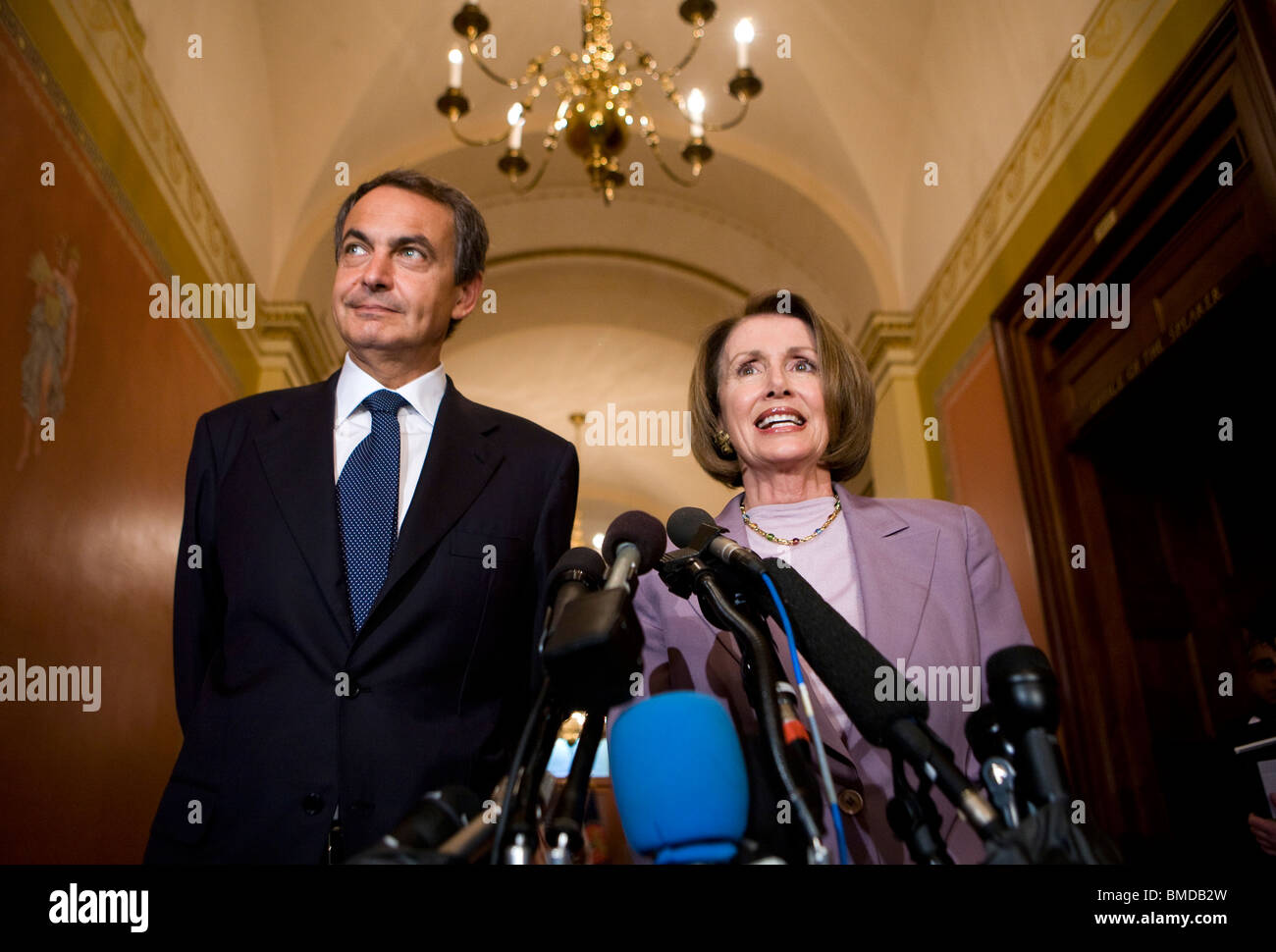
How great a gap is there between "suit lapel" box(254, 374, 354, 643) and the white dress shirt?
0.03 m

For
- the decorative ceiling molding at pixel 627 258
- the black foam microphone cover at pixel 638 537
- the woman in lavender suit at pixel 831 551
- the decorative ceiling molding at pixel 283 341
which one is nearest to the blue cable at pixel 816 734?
the black foam microphone cover at pixel 638 537

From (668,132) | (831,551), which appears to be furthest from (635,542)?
(668,132)

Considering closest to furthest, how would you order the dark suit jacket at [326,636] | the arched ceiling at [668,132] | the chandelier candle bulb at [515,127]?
the dark suit jacket at [326,636]
the chandelier candle bulb at [515,127]
the arched ceiling at [668,132]

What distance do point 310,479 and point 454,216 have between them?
561mm

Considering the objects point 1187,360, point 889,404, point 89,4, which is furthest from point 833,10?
point 89,4

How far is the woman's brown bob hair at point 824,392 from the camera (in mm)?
1776

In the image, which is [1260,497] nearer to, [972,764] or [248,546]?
[972,764]

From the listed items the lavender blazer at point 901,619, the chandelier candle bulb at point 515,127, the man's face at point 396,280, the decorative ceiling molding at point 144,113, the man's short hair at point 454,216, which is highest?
the chandelier candle bulb at point 515,127

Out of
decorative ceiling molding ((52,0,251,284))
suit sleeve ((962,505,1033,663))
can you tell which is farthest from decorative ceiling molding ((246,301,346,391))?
suit sleeve ((962,505,1033,663))

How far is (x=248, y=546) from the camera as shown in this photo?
136 centimetres

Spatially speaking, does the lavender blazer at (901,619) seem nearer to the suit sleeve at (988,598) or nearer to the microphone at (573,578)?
the suit sleeve at (988,598)

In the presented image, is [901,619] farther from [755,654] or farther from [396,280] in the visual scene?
[396,280]

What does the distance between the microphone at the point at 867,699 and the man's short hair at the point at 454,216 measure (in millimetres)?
920

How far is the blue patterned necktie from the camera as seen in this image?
4.39 feet
